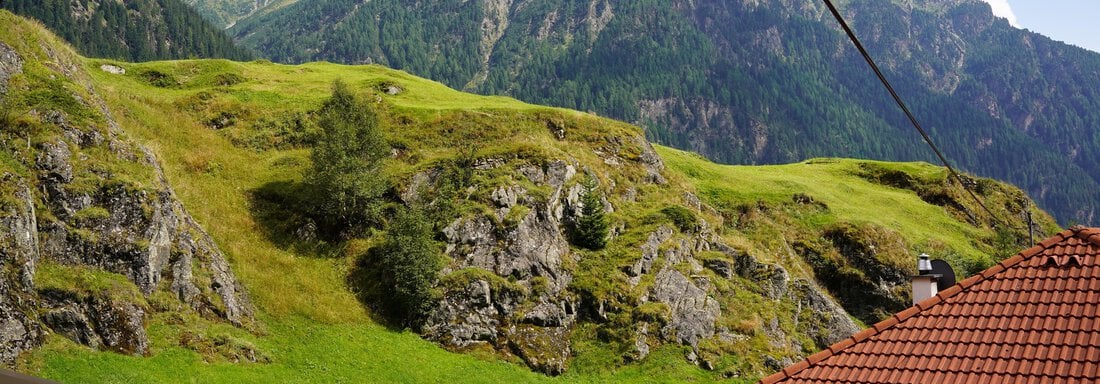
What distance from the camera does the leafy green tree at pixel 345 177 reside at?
4184 centimetres

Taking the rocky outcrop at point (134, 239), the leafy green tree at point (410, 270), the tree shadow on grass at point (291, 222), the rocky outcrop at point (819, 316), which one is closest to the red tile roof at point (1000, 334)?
the leafy green tree at point (410, 270)

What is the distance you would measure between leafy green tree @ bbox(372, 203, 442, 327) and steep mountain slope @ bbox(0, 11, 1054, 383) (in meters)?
0.69

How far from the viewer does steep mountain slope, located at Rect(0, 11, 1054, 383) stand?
3014 centimetres

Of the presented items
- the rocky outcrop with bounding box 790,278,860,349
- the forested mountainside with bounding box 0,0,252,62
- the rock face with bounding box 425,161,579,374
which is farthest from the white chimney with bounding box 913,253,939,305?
the forested mountainside with bounding box 0,0,252,62

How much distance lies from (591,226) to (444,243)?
8.76m

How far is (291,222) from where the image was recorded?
42.7 metres

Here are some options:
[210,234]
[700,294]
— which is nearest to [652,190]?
[700,294]

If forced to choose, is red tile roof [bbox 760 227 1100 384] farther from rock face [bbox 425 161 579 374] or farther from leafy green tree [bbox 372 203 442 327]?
leafy green tree [bbox 372 203 442 327]

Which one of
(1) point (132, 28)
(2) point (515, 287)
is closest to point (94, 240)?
(2) point (515, 287)

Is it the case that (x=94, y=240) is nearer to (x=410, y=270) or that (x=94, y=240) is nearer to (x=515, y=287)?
(x=410, y=270)

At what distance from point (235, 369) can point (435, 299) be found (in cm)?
1080

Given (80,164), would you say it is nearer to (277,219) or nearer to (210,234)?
(210,234)

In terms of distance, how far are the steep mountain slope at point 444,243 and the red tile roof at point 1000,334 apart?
22473 mm

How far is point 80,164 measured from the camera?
32.6 metres
